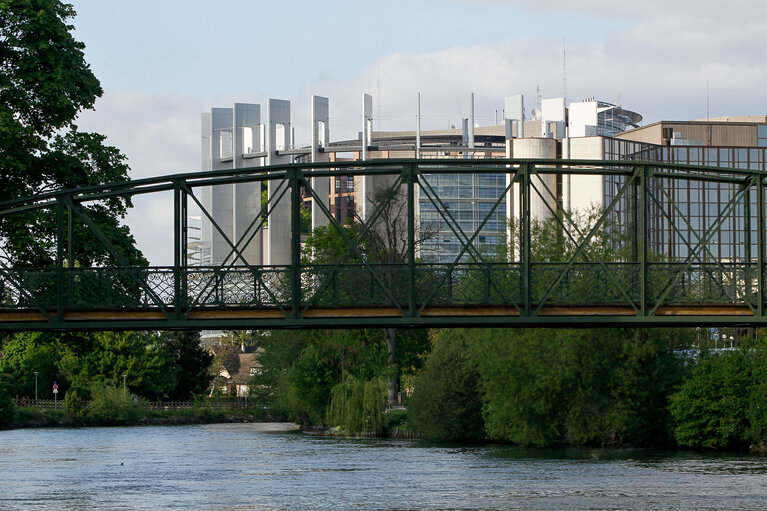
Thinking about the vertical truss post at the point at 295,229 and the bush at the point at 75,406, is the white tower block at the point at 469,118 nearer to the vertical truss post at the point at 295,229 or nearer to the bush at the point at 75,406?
the bush at the point at 75,406

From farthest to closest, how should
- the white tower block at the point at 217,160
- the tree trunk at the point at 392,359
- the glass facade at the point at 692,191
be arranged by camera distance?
1. the white tower block at the point at 217,160
2. the glass facade at the point at 692,191
3. the tree trunk at the point at 392,359

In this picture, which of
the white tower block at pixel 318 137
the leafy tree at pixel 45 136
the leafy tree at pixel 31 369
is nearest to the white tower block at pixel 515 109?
the white tower block at pixel 318 137

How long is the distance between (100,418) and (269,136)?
38.0 metres

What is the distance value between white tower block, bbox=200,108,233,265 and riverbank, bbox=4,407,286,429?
95.6 feet

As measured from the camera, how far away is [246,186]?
359 ft

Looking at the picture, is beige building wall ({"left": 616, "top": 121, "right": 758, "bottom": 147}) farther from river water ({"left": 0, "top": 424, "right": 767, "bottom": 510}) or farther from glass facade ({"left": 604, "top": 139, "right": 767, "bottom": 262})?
river water ({"left": 0, "top": 424, "right": 767, "bottom": 510})

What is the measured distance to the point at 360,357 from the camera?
224ft

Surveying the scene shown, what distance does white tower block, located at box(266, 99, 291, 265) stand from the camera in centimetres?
10600

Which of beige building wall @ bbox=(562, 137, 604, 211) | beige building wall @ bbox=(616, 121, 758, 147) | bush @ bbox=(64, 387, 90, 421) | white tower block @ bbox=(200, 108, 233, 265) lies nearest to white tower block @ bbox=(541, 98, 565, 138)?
beige building wall @ bbox=(616, 121, 758, 147)

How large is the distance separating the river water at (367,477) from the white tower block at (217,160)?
199ft

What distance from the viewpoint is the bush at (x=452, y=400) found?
55156 millimetres

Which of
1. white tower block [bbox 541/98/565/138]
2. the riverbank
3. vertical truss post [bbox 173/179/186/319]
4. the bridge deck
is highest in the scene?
white tower block [bbox 541/98/565/138]

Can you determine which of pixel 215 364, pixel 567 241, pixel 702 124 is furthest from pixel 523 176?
pixel 215 364

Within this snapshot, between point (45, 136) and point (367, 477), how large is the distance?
44.4 feet
